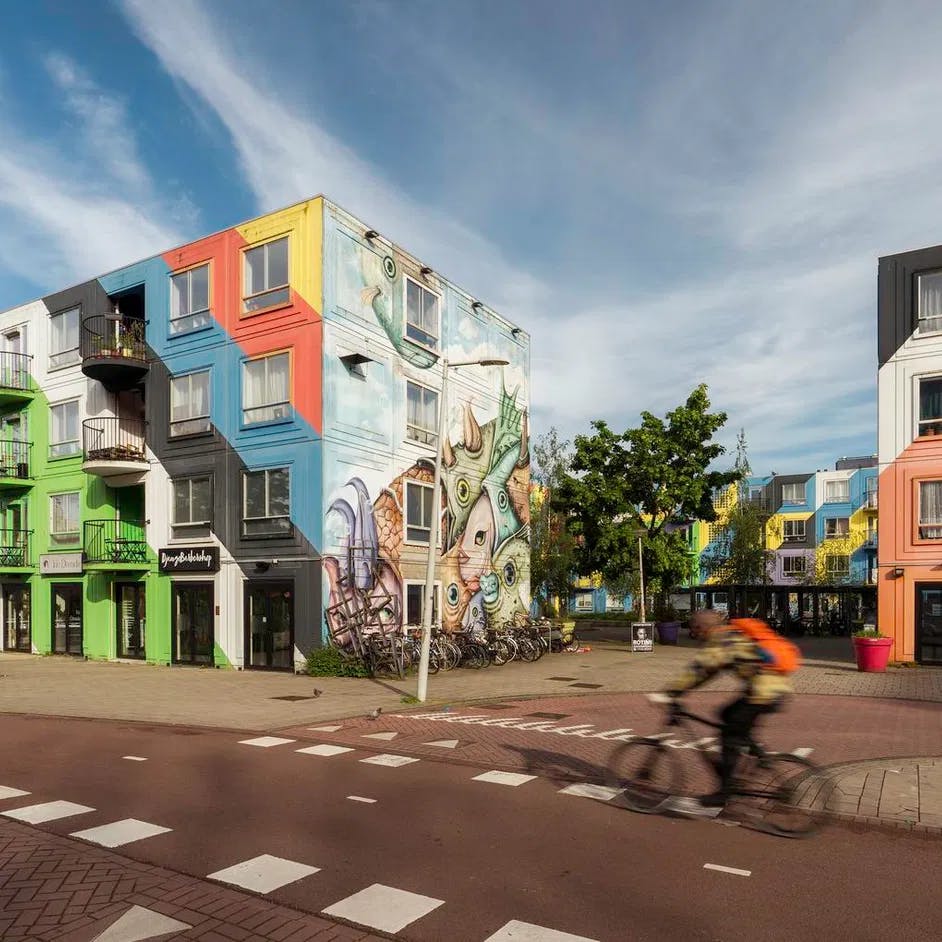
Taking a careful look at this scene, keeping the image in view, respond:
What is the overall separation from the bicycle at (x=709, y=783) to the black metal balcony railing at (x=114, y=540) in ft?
64.9

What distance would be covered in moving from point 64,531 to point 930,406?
26.6 metres

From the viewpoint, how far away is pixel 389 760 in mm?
9805

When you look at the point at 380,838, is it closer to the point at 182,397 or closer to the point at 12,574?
the point at 182,397

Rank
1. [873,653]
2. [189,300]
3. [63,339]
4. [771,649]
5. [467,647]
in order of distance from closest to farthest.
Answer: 1. [771,649]
2. [873,653]
3. [467,647]
4. [189,300]
5. [63,339]

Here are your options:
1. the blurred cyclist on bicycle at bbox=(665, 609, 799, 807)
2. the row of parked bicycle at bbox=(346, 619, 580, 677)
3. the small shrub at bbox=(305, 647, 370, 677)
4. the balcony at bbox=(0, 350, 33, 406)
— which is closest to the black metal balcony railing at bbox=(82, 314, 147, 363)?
the balcony at bbox=(0, 350, 33, 406)

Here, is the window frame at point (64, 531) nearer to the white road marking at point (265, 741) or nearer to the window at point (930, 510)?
the white road marking at point (265, 741)

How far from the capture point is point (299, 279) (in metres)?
21.8

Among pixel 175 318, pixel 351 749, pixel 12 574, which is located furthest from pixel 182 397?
pixel 351 749

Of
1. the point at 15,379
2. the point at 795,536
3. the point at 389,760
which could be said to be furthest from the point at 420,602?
the point at 795,536

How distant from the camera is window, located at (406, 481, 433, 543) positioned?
80.2 ft

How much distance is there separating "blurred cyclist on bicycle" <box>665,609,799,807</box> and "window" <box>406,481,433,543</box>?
17289mm

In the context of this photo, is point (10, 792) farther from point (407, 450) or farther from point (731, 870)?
point (407, 450)

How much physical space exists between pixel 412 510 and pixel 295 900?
19488 millimetres

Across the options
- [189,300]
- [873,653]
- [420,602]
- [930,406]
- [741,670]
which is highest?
[189,300]
